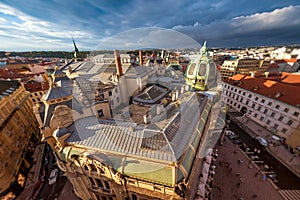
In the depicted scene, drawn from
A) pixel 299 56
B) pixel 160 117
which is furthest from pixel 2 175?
pixel 299 56

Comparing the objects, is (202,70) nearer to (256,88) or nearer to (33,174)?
(256,88)

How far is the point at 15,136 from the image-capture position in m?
23.5

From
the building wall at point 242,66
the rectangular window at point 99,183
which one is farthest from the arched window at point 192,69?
the building wall at point 242,66

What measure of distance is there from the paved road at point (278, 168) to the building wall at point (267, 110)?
23.1ft

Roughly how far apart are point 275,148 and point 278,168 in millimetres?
5990

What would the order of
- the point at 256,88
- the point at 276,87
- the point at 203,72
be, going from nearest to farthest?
the point at 203,72 < the point at 276,87 < the point at 256,88

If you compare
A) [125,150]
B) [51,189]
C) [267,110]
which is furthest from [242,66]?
[51,189]

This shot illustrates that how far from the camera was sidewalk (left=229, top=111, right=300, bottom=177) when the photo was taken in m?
23.9

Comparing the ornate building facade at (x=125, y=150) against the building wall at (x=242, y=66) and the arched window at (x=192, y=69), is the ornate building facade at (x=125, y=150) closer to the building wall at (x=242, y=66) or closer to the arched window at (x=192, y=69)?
the arched window at (x=192, y=69)

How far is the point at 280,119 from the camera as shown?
30.0 metres

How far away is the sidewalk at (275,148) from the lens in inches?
942

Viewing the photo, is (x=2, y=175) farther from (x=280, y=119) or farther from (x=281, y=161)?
(x=280, y=119)

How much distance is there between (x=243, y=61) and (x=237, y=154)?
2136 inches

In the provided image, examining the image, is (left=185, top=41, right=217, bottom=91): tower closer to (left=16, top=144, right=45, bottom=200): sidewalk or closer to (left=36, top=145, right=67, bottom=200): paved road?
(left=36, top=145, right=67, bottom=200): paved road
